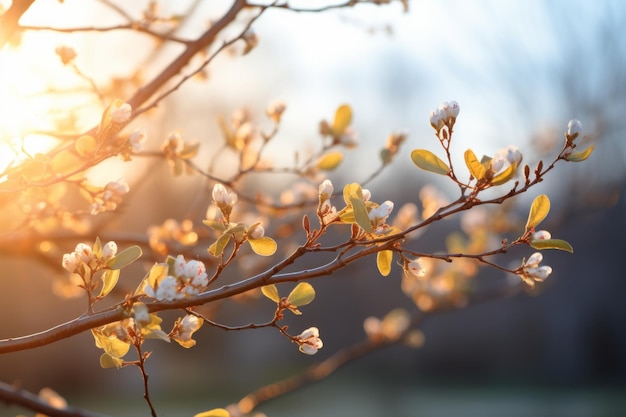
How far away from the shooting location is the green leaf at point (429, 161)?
0.66 m

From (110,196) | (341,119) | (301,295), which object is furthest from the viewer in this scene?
(341,119)

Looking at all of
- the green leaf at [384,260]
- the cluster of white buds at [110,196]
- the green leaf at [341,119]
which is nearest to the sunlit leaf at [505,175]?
the green leaf at [384,260]

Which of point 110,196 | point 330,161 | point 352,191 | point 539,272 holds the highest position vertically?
point 330,161

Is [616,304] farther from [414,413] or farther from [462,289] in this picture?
[462,289]

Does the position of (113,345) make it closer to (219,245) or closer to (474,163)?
(219,245)

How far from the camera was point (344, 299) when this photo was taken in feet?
31.9

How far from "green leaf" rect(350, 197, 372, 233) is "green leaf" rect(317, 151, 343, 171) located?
611mm

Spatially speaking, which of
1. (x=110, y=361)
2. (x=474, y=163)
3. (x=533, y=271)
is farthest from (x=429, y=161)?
(x=110, y=361)

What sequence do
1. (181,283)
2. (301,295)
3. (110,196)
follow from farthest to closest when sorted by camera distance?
(110,196)
(301,295)
(181,283)

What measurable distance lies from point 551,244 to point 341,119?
60cm

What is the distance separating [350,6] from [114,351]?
0.72 meters

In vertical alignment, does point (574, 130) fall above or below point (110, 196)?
below

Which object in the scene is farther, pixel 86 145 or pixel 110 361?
pixel 86 145

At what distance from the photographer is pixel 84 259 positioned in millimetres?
681
